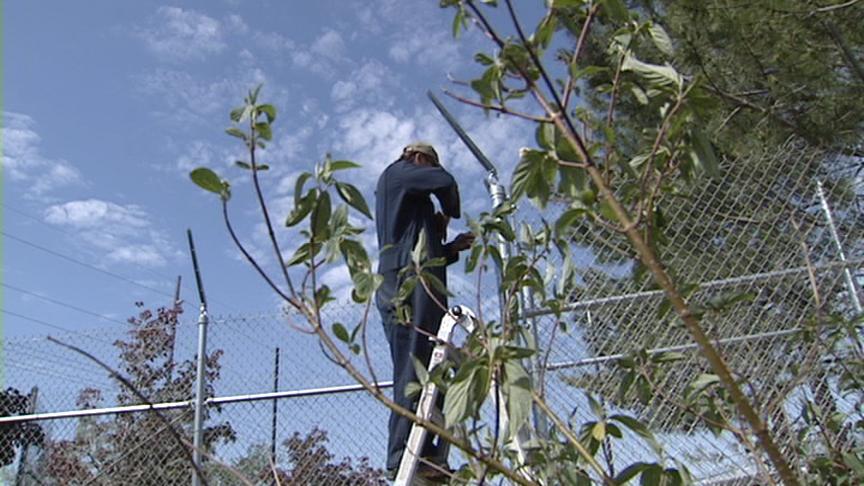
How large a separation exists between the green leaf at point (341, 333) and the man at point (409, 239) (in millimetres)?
1011

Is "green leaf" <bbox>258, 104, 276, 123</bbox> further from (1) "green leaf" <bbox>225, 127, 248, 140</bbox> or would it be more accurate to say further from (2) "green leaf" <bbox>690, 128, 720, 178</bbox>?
(2) "green leaf" <bbox>690, 128, 720, 178</bbox>

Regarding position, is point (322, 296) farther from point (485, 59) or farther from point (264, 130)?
point (485, 59)

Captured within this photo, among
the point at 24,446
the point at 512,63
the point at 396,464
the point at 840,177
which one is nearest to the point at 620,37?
the point at 512,63

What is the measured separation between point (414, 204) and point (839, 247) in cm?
206

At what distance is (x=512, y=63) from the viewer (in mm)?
664

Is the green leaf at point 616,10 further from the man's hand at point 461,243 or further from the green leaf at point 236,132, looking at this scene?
the man's hand at point 461,243

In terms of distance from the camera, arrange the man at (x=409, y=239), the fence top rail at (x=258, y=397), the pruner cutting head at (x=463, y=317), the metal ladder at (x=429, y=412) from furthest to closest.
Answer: the fence top rail at (x=258, y=397)
the man at (x=409, y=239)
the pruner cutting head at (x=463, y=317)
the metal ladder at (x=429, y=412)

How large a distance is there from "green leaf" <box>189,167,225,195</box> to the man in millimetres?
1203

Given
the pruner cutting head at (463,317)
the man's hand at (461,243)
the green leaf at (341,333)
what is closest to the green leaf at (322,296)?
the green leaf at (341,333)

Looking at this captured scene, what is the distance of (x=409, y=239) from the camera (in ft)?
7.14

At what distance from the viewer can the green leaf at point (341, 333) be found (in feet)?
2.79

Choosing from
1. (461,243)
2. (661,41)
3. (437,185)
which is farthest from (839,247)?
(661,41)

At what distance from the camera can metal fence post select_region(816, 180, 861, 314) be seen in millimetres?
3043

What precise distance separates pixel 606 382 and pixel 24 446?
3.59 metres
